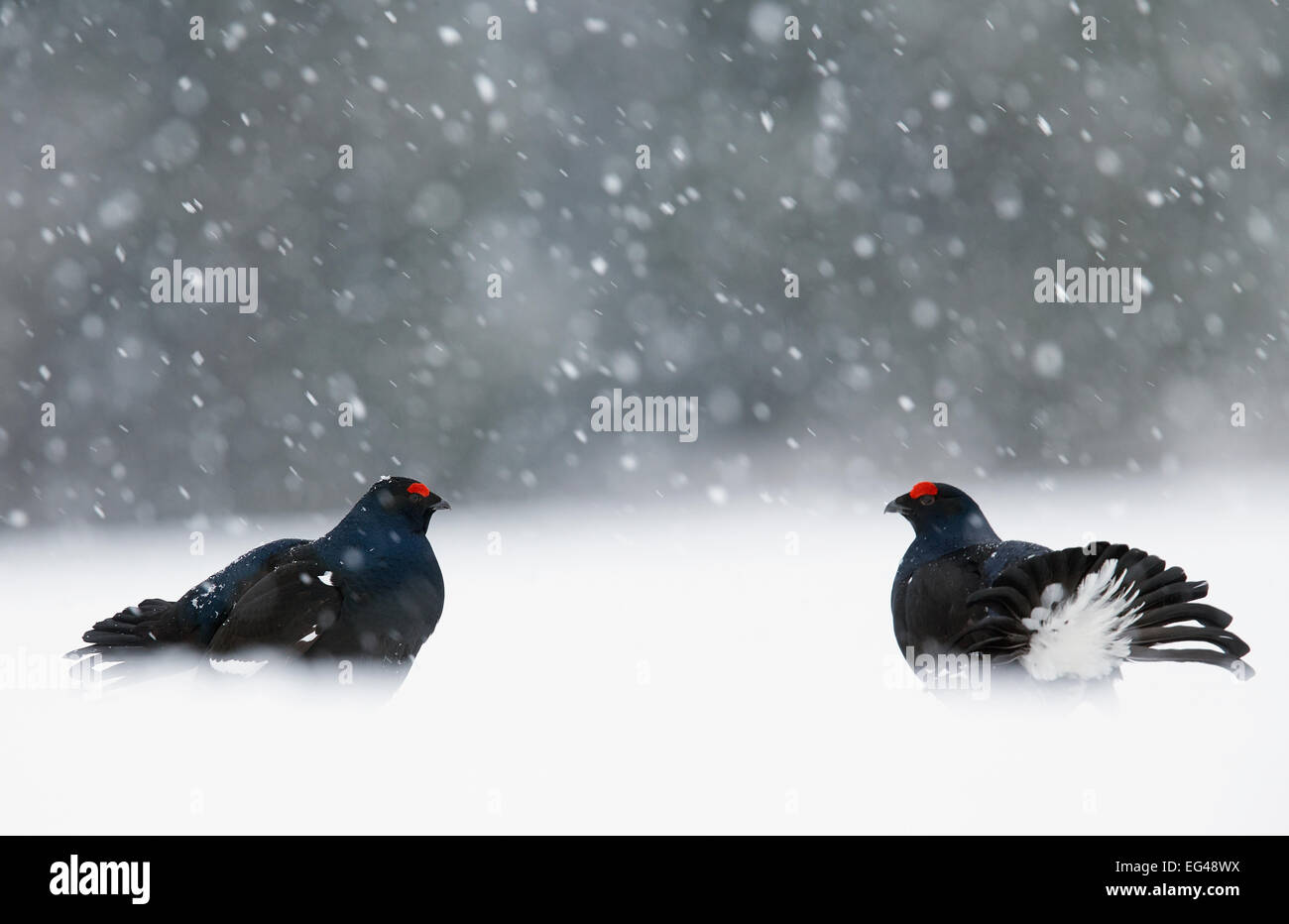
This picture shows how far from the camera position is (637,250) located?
7.53 meters

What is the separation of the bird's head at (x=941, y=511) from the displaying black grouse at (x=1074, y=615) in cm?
16

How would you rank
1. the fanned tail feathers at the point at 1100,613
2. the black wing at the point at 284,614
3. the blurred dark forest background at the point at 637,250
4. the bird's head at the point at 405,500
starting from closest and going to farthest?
1. the fanned tail feathers at the point at 1100,613
2. the black wing at the point at 284,614
3. the bird's head at the point at 405,500
4. the blurred dark forest background at the point at 637,250

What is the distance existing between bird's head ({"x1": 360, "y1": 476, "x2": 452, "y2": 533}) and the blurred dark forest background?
15.7 feet

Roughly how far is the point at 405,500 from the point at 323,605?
1.04ft

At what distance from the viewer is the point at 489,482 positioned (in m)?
7.33

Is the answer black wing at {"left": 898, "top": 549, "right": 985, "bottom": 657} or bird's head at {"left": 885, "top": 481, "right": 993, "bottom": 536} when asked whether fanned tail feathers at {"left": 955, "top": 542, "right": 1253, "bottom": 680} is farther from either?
bird's head at {"left": 885, "top": 481, "right": 993, "bottom": 536}

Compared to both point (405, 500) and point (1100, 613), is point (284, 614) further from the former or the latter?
point (1100, 613)

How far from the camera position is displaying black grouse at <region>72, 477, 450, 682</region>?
2062 mm

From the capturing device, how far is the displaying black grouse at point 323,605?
2.06 meters

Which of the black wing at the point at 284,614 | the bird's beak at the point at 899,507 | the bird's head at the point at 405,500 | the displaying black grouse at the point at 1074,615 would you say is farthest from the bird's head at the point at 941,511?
the black wing at the point at 284,614

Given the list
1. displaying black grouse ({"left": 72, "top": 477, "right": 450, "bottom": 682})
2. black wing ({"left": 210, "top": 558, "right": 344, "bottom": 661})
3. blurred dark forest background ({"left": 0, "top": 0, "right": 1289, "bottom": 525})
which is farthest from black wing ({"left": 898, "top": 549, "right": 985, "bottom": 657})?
blurred dark forest background ({"left": 0, "top": 0, "right": 1289, "bottom": 525})

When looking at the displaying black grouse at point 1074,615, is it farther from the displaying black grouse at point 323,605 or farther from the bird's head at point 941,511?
the displaying black grouse at point 323,605

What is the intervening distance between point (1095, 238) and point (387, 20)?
552 centimetres

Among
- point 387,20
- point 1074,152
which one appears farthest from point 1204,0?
point 387,20
